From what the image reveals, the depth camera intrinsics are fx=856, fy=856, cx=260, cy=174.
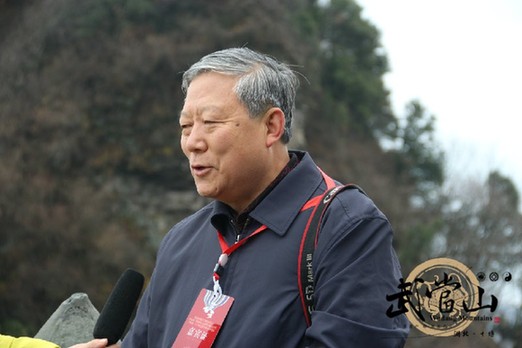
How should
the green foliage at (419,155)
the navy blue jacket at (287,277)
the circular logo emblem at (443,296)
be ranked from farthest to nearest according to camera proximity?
the green foliage at (419,155), the circular logo emblem at (443,296), the navy blue jacket at (287,277)

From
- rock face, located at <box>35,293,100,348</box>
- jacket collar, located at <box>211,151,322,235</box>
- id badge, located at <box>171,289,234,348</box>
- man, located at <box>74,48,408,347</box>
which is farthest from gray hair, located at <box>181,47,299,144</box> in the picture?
rock face, located at <box>35,293,100,348</box>

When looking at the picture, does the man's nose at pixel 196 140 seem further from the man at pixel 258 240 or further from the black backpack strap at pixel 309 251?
the black backpack strap at pixel 309 251

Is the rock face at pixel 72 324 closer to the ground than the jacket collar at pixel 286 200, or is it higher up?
closer to the ground

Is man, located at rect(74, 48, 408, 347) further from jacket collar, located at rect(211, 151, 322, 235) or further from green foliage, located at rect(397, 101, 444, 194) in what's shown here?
green foliage, located at rect(397, 101, 444, 194)

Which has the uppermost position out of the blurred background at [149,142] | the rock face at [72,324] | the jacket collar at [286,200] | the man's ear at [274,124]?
the blurred background at [149,142]

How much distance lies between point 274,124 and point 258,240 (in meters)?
0.36

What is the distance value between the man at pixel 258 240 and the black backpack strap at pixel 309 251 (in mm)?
20

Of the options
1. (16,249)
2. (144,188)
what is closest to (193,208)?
(144,188)

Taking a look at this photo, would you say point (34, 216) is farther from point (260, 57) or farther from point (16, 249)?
point (260, 57)

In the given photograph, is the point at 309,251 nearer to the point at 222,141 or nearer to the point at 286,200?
the point at 286,200

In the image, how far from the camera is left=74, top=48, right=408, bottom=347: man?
222cm

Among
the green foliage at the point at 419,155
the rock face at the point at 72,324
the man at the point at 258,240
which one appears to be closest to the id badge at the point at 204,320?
the man at the point at 258,240

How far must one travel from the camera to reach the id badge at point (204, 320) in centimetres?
239

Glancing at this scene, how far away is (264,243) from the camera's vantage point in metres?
2.46
